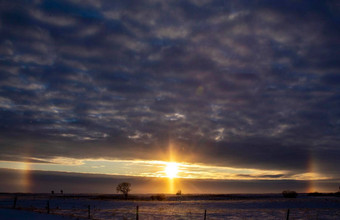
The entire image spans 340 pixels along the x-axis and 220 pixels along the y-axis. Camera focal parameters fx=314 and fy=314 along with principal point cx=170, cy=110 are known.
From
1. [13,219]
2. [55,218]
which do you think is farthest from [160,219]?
[13,219]

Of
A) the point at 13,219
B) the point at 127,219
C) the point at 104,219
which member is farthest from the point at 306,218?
the point at 13,219

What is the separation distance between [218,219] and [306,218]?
11860 mm

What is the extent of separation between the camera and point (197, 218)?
4203 centimetres

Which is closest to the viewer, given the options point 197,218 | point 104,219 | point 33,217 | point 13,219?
point 13,219

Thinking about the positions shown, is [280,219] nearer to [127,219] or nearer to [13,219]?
[127,219]

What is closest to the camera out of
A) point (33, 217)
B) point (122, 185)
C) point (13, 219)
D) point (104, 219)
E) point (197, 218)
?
point (13, 219)

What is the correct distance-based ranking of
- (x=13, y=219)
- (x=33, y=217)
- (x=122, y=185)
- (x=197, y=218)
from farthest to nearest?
(x=122, y=185) → (x=197, y=218) → (x=33, y=217) → (x=13, y=219)

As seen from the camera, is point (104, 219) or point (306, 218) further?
point (306, 218)

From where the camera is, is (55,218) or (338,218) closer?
(55,218)

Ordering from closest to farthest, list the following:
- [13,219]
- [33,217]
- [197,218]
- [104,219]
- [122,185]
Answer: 1. [13,219]
2. [33,217]
3. [104,219]
4. [197,218]
5. [122,185]

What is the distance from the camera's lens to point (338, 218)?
4184cm

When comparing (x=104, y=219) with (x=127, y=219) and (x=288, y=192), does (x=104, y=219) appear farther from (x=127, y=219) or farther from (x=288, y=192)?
(x=288, y=192)

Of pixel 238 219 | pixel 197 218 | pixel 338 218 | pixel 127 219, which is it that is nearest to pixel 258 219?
pixel 238 219

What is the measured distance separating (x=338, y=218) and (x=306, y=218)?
4.16m
